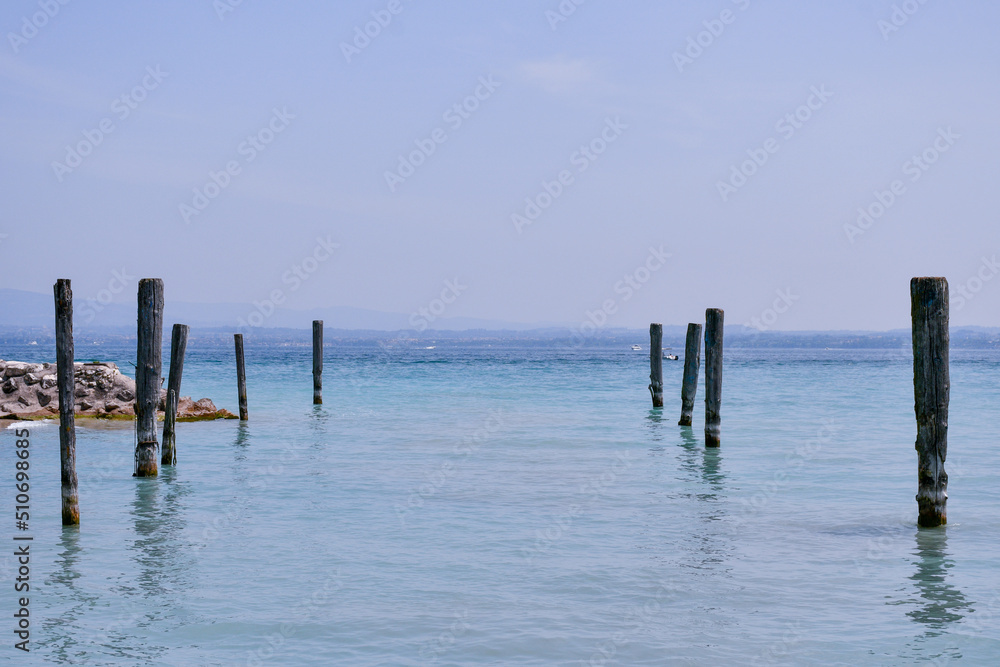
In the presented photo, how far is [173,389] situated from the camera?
1753cm

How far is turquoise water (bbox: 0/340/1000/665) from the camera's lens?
743 centimetres

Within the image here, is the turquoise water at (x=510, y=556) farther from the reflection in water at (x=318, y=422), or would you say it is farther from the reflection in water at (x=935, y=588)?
the reflection in water at (x=318, y=422)

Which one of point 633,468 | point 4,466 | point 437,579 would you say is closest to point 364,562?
point 437,579

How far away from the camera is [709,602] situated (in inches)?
332

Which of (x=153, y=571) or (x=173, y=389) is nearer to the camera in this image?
(x=153, y=571)

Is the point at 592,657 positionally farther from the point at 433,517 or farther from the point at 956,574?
the point at 433,517

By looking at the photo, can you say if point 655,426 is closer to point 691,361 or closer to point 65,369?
point 691,361

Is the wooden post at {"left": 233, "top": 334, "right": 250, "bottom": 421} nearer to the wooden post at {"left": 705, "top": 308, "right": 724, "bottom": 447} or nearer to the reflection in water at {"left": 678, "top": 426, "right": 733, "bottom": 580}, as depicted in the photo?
the reflection in water at {"left": 678, "top": 426, "right": 733, "bottom": 580}

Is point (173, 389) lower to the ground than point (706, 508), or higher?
higher

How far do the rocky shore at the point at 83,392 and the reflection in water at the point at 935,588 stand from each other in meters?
18.9

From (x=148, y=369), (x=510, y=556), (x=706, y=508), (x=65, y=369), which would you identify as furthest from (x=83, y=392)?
(x=510, y=556)

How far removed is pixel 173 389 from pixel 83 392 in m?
8.53

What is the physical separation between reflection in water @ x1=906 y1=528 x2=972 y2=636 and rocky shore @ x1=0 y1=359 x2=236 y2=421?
18902mm

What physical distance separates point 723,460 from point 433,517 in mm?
7519
